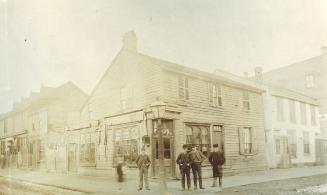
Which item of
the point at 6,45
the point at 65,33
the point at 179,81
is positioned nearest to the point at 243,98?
the point at 179,81

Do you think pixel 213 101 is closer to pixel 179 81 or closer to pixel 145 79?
pixel 179 81

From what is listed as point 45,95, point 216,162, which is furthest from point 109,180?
point 45,95

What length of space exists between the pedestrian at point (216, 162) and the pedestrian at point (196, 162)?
0.12 m

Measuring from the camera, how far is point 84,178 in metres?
3.60

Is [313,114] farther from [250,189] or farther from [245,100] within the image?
[250,189]

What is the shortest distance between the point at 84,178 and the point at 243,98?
178 centimetres

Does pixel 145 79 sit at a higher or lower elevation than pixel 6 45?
lower

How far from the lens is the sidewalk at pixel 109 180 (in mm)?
3330

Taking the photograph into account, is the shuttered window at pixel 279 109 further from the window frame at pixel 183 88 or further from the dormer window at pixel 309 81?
the window frame at pixel 183 88

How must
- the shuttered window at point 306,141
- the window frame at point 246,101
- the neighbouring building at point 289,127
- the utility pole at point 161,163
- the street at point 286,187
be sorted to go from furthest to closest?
the shuttered window at point 306,141
the neighbouring building at point 289,127
the window frame at point 246,101
the street at point 286,187
the utility pole at point 161,163

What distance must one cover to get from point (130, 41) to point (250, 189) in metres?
1.85

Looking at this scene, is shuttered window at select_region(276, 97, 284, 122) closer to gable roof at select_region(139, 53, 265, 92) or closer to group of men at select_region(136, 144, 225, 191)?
gable roof at select_region(139, 53, 265, 92)

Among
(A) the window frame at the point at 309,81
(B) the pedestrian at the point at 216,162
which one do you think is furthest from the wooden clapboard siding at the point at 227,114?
(A) the window frame at the point at 309,81

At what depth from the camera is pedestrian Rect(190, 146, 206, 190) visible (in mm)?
3365
